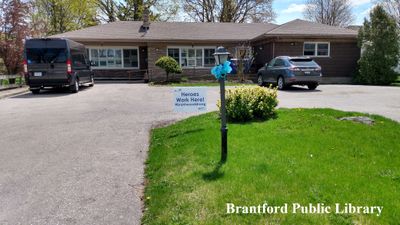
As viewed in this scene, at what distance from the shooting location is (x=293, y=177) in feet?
13.9

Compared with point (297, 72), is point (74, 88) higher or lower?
lower

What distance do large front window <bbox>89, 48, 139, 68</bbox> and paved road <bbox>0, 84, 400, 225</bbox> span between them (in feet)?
51.2

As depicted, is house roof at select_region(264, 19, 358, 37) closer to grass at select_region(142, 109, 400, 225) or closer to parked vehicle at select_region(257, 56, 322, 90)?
parked vehicle at select_region(257, 56, 322, 90)

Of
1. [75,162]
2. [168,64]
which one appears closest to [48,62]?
[168,64]

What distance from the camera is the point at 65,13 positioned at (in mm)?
44875

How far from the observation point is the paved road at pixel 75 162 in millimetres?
4008

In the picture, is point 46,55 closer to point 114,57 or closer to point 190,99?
point 114,57

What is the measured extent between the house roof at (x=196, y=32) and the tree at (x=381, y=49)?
2.03 metres

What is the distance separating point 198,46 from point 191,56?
95 cm

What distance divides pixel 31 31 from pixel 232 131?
2091 centimetres

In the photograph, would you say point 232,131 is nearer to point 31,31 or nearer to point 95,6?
point 31,31

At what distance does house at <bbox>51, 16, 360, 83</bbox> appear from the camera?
24.0m

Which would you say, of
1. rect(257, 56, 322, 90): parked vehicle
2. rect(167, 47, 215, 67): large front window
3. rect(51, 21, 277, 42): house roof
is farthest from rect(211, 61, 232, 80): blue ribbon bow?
rect(167, 47, 215, 67): large front window

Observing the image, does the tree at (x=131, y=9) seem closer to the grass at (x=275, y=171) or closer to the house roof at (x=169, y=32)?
the house roof at (x=169, y=32)
